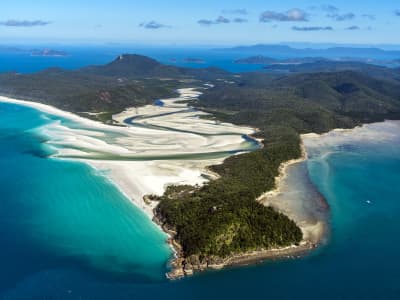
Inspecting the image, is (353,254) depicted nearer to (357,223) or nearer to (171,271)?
(357,223)

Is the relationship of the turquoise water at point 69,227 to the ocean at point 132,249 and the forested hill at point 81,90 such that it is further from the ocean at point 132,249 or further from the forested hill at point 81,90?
the forested hill at point 81,90

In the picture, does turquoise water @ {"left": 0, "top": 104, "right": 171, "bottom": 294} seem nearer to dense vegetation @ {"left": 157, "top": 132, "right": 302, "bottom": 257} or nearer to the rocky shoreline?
the rocky shoreline

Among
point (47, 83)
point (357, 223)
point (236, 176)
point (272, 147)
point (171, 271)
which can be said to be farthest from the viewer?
point (47, 83)

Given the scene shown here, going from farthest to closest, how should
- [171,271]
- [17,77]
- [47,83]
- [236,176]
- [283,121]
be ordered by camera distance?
[17,77], [47,83], [283,121], [236,176], [171,271]

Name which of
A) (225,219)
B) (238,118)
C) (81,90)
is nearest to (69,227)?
(225,219)

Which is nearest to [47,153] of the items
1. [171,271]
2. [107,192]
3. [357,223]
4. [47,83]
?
[107,192]

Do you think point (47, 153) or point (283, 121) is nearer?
point (47, 153)
